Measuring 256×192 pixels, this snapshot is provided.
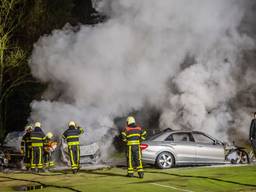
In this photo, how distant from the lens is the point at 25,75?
1219 inches

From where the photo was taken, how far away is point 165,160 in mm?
15406

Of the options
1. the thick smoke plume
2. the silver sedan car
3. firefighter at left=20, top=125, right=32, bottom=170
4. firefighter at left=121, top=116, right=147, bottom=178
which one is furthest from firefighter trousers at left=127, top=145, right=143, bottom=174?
firefighter at left=20, top=125, right=32, bottom=170

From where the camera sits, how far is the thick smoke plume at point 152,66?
1861 cm

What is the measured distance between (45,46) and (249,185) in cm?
1170

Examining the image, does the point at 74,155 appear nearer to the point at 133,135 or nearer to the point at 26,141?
the point at 133,135

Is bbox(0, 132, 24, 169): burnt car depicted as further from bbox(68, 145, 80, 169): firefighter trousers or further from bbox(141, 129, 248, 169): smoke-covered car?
bbox(141, 129, 248, 169): smoke-covered car

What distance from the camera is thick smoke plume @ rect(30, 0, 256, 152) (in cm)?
1861

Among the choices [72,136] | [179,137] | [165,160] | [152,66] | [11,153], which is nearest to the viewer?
[72,136]

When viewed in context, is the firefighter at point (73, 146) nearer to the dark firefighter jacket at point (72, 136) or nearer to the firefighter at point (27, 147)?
the dark firefighter jacket at point (72, 136)

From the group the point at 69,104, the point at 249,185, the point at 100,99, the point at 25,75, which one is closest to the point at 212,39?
the point at 100,99

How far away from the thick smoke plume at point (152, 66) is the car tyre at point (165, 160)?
4.00 metres

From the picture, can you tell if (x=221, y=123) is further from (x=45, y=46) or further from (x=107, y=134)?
(x=45, y=46)

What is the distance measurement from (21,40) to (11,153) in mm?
14994

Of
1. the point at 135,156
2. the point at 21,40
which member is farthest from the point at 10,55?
the point at 135,156
